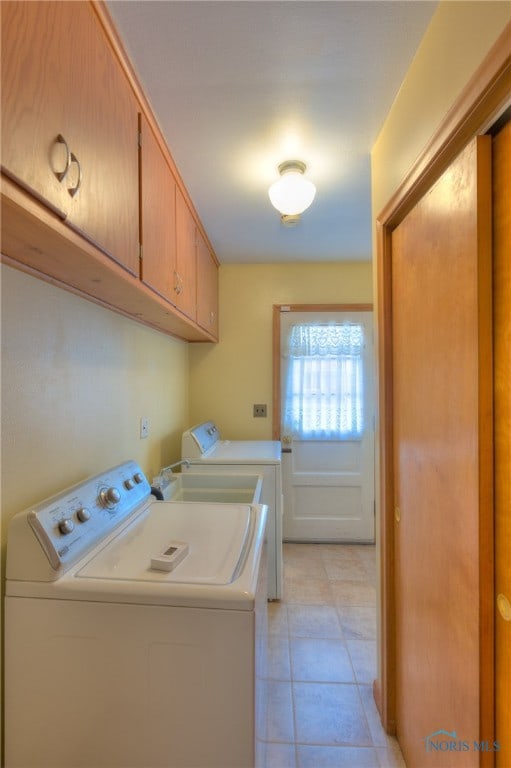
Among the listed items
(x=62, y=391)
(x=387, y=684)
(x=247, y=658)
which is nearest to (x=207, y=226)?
(x=62, y=391)

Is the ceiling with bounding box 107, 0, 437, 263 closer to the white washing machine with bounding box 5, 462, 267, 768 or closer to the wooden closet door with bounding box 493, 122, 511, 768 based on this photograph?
the wooden closet door with bounding box 493, 122, 511, 768

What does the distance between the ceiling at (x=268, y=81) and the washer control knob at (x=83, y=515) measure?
136cm

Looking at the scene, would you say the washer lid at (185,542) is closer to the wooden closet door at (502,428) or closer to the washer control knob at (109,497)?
the washer control knob at (109,497)

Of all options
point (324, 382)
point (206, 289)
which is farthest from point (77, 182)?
point (324, 382)

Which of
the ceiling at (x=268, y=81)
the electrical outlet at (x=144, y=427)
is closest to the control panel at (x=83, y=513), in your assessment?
the electrical outlet at (x=144, y=427)

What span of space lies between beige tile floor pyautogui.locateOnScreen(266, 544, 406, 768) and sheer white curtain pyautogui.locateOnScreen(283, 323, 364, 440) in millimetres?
1062

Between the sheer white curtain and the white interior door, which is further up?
the sheer white curtain

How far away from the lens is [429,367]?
1.06m

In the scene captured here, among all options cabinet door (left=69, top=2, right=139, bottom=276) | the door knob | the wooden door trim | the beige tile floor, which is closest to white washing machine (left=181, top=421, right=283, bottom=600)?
the beige tile floor

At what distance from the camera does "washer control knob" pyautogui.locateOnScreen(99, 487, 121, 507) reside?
1.19 m

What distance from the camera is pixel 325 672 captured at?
169 cm

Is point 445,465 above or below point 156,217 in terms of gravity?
below

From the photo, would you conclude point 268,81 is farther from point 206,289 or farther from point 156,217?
point 206,289

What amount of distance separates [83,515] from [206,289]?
1.75 meters
